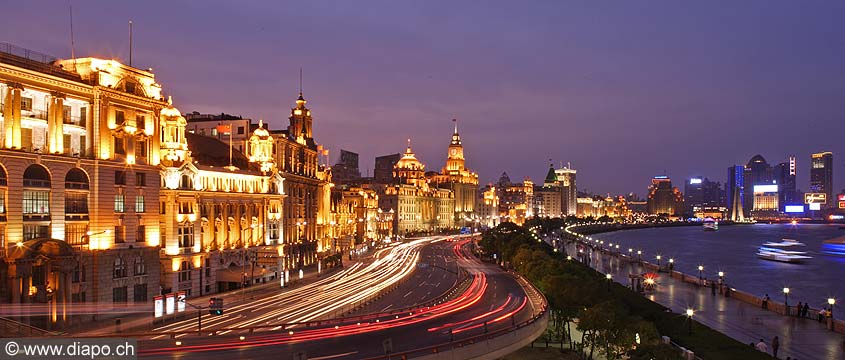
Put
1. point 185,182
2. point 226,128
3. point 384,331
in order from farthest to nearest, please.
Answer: point 226,128 < point 185,182 < point 384,331

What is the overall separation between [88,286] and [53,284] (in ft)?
14.0

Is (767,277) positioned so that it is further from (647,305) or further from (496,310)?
(496,310)

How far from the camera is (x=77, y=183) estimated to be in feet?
170

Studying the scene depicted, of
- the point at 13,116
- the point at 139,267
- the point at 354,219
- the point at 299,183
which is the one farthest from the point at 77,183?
the point at 354,219

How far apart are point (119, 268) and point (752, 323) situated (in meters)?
56.1

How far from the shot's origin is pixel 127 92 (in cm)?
5675

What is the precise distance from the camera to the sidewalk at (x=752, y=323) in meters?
54.2

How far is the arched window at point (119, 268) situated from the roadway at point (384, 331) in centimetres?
1655

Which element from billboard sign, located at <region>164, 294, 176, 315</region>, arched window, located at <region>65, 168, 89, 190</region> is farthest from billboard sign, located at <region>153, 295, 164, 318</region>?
arched window, located at <region>65, 168, 89, 190</region>

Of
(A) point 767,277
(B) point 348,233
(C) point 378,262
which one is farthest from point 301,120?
(A) point 767,277

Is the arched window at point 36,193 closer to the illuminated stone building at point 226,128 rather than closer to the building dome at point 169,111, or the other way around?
the building dome at point 169,111

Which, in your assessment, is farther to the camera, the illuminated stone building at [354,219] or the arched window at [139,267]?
the illuminated stone building at [354,219]

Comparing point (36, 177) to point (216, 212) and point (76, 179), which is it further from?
point (216, 212)

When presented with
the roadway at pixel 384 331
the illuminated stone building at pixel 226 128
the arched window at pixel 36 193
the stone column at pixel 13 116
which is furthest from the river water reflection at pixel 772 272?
the stone column at pixel 13 116
